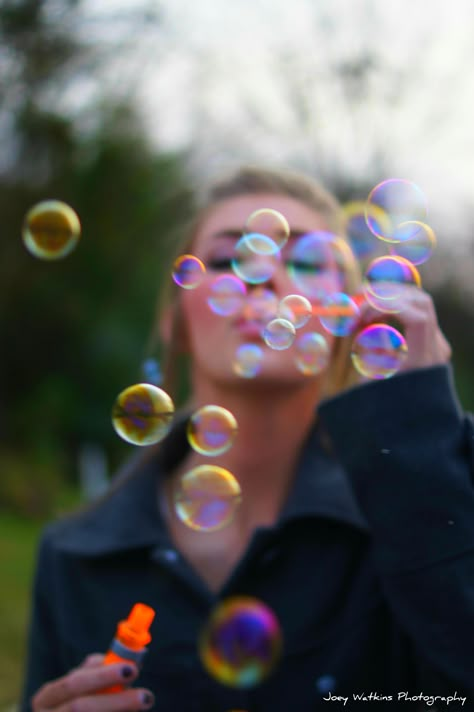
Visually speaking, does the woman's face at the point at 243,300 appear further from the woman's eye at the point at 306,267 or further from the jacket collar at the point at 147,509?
the jacket collar at the point at 147,509

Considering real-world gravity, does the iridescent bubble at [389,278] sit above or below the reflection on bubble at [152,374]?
above

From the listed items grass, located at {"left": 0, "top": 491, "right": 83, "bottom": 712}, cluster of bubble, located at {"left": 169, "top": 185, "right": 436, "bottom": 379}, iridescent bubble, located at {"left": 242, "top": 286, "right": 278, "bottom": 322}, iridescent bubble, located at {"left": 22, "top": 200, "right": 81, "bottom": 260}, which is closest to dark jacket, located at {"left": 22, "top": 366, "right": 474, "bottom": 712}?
cluster of bubble, located at {"left": 169, "top": 185, "right": 436, "bottom": 379}

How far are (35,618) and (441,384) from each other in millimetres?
983

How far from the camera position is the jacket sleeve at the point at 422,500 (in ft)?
3.90

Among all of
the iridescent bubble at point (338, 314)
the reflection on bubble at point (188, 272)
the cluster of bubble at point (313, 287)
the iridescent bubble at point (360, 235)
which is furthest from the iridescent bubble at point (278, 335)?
the iridescent bubble at point (360, 235)

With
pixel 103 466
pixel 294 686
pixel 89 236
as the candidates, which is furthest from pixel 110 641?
pixel 103 466

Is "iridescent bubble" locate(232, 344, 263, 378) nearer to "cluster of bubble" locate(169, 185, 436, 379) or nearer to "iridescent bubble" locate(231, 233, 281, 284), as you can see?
"cluster of bubble" locate(169, 185, 436, 379)

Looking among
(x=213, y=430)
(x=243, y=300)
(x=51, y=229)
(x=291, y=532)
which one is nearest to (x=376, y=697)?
(x=291, y=532)

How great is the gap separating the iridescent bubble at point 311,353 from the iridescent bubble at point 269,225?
21 cm

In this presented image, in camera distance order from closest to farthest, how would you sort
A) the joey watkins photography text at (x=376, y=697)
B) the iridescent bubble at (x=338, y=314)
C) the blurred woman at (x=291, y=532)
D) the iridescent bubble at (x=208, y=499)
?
the blurred woman at (x=291, y=532) < the joey watkins photography text at (x=376, y=697) < the iridescent bubble at (x=208, y=499) < the iridescent bubble at (x=338, y=314)

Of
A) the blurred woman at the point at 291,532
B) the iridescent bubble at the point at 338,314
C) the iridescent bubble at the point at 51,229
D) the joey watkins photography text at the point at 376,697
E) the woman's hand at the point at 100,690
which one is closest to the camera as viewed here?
the woman's hand at the point at 100,690

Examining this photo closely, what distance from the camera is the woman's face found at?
4.91 ft

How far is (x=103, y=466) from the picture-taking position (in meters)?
14.5

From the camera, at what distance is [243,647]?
1199mm
